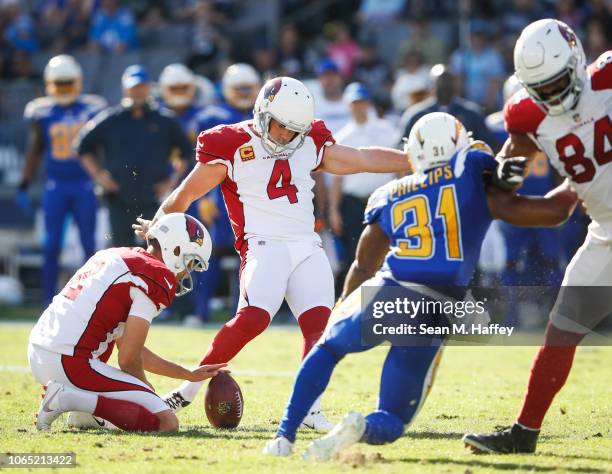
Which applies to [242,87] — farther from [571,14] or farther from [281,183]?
[281,183]

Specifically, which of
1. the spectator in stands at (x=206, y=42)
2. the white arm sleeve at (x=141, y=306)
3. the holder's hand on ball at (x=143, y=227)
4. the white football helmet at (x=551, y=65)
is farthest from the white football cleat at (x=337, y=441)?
the spectator in stands at (x=206, y=42)

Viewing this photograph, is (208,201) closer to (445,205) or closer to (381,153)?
(381,153)

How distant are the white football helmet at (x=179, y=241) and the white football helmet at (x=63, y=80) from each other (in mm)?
6567

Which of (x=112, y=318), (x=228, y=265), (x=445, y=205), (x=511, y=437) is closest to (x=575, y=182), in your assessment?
(x=445, y=205)

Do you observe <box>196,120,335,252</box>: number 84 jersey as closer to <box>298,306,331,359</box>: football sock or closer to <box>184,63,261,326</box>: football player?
<box>298,306,331,359</box>: football sock

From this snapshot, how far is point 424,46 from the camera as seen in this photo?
575 inches

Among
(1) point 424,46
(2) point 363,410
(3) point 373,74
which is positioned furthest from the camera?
(3) point 373,74

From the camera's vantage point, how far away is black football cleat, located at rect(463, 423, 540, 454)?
5.35 m

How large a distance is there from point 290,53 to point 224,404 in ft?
32.1

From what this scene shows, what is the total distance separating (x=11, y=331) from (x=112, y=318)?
5714 millimetres

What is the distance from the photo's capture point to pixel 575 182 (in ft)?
18.1

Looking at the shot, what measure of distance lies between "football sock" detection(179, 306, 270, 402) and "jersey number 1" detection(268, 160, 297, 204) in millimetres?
639

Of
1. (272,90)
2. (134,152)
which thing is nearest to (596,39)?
(134,152)

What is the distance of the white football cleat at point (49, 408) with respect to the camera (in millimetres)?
5906
